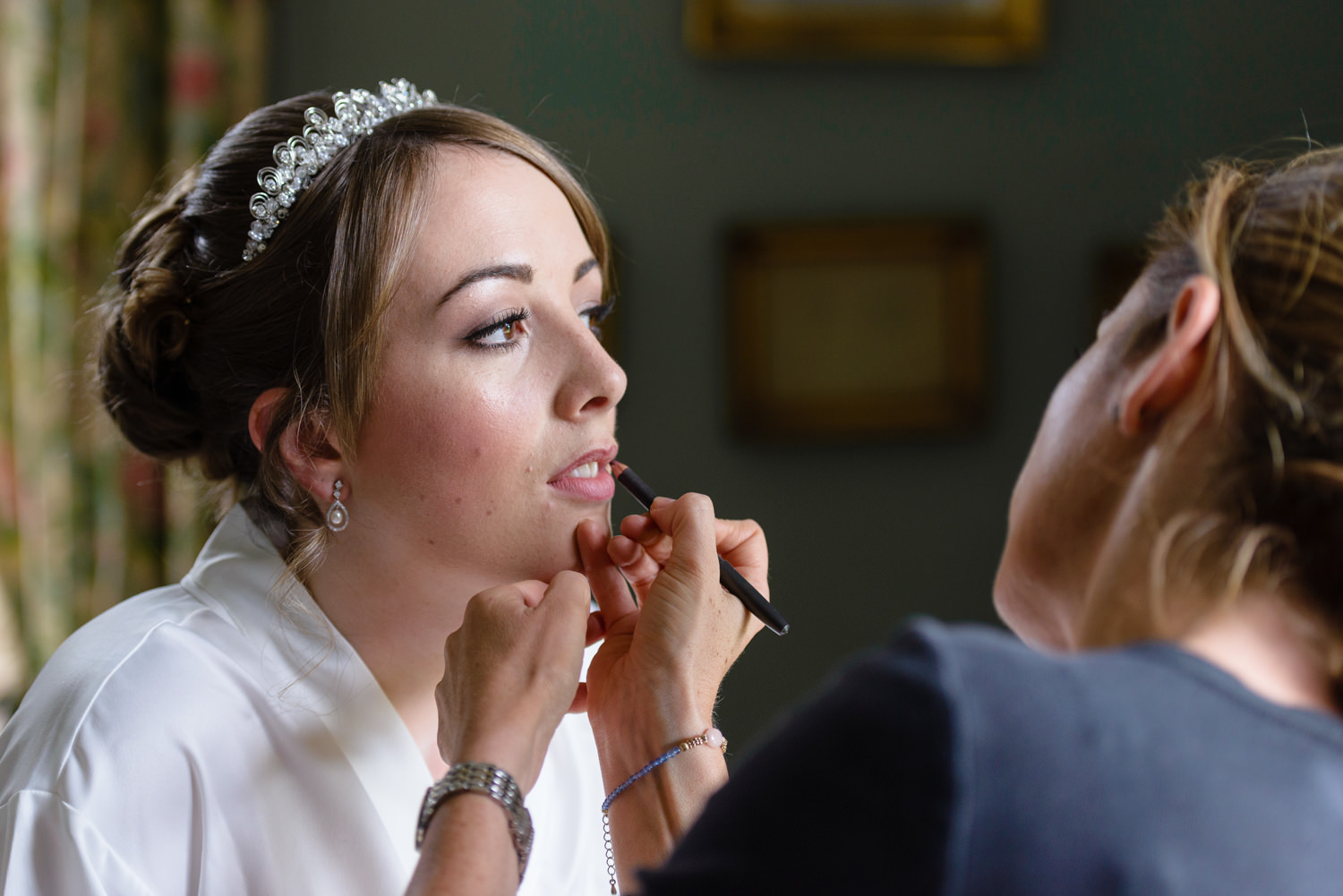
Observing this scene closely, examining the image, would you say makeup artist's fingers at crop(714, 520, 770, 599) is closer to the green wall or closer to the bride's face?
the bride's face

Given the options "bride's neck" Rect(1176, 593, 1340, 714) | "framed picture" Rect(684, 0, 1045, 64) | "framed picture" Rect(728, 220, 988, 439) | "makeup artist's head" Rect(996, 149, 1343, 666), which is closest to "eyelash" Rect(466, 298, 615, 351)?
"makeup artist's head" Rect(996, 149, 1343, 666)

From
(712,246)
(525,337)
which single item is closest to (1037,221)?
(712,246)

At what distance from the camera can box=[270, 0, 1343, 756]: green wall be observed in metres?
2.19

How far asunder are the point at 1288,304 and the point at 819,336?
1645mm

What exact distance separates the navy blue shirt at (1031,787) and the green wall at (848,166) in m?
1.75

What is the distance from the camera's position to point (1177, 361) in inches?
24.6

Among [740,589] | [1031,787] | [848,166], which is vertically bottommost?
[740,589]

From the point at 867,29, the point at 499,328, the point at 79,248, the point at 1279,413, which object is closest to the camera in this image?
the point at 1279,413

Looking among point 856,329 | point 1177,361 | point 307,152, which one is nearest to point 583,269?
point 307,152

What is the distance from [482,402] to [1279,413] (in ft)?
2.30

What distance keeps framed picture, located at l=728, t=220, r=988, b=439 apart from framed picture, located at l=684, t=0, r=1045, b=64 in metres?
0.36

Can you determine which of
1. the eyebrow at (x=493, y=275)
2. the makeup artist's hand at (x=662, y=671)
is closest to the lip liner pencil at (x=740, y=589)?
the makeup artist's hand at (x=662, y=671)

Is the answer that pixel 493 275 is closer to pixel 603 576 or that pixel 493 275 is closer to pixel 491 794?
pixel 603 576

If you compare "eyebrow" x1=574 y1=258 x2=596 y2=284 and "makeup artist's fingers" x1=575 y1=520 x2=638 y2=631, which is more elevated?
"eyebrow" x1=574 y1=258 x2=596 y2=284
